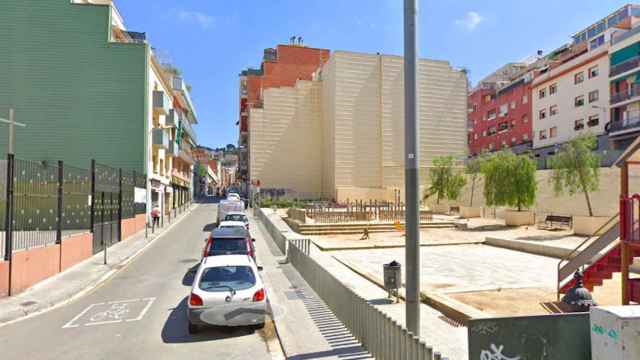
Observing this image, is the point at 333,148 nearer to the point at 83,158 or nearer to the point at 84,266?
the point at 83,158

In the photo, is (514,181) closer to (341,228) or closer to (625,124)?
(341,228)

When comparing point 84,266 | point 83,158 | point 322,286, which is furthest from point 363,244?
point 83,158

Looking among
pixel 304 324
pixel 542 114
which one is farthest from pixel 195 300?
pixel 542 114

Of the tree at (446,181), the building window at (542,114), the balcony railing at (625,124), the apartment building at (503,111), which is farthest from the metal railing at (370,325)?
the building window at (542,114)

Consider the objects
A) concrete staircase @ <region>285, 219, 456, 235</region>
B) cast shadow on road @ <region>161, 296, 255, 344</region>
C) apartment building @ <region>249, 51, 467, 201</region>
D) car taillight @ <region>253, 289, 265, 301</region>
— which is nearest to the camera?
cast shadow on road @ <region>161, 296, 255, 344</region>

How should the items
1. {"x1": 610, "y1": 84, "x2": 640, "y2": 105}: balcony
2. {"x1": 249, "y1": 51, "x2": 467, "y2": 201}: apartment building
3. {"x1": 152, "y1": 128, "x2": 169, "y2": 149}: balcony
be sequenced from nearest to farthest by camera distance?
{"x1": 152, "y1": 128, "x2": 169, "y2": 149}: balcony
{"x1": 610, "y1": 84, "x2": 640, "y2": 105}: balcony
{"x1": 249, "y1": 51, "x2": 467, "y2": 201}: apartment building

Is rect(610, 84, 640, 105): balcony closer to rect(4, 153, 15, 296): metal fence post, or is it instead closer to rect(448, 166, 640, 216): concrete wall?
rect(448, 166, 640, 216): concrete wall

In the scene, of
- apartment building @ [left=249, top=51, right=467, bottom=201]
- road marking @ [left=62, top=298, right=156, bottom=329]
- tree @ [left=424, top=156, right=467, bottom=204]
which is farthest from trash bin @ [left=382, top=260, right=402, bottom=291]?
apartment building @ [left=249, top=51, right=467, bottom=201]

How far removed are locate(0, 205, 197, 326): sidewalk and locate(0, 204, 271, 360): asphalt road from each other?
0.38 metres

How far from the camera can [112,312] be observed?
9977mm

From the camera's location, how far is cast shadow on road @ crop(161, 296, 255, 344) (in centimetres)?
802

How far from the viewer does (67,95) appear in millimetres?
30328

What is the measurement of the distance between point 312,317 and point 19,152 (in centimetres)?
3070

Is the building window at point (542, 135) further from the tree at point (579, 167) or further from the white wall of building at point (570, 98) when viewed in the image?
the tree at point (579, 167)
